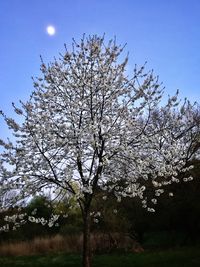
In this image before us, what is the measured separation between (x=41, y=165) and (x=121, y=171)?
8.72 feet

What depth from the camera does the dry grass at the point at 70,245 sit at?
62.0 ft

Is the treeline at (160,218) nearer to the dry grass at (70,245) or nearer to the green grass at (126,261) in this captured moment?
the dry grass at (70,245)

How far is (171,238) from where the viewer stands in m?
22.3

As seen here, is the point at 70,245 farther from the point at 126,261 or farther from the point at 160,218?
the point at 126,261

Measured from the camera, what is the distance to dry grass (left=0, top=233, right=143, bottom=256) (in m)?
18.9

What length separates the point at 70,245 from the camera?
20375 mm

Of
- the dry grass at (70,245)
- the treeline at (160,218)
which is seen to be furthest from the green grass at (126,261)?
the dry grass at (70,245)

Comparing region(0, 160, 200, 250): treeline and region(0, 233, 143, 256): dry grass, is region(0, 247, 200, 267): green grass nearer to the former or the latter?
region(0, 160, 200, 250): treeline

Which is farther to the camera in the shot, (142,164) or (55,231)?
(55,231)

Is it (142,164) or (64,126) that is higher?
(64,126)

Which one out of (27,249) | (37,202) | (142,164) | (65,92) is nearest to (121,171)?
(142,164)

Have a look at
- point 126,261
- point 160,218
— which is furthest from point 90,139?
point 160,218

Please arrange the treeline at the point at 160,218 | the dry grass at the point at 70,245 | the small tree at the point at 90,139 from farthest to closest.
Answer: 1. the treeline at the point at 160,218
2. the dry grass at the point at 70,245
3. the small tree at the point at 90,139

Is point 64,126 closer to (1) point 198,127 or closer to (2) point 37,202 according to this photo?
(2) point 37,202
